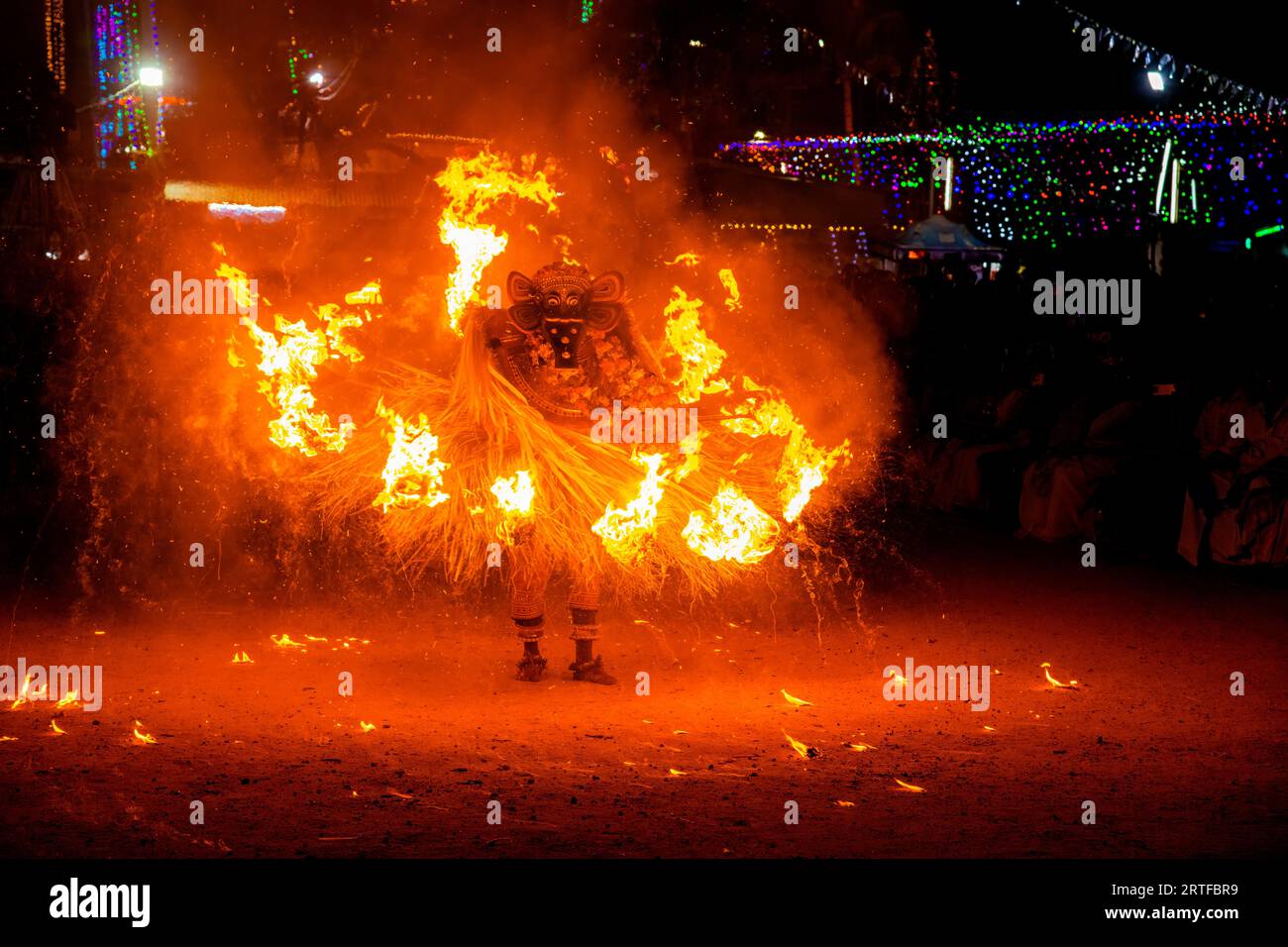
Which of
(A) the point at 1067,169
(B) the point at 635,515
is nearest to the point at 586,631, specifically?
(B) the point at 635,515

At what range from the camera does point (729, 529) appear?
22.0 feet

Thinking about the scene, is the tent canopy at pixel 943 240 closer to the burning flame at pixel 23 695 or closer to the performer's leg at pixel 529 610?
the performer's leg at pixel 529 610

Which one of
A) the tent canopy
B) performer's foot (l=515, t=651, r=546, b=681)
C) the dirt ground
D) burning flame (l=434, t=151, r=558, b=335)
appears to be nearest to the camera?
the dirt ground

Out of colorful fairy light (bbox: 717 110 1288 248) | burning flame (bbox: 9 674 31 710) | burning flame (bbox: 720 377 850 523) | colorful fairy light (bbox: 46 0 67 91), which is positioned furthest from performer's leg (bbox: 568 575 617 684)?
colorful fairy light (bbox: 46 0 67 91)

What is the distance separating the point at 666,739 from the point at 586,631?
1.17 meters

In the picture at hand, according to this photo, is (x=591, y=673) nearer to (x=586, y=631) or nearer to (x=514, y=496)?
(x=586, y=631)

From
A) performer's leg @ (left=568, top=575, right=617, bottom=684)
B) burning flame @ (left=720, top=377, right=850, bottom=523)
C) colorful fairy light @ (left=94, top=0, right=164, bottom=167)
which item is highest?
colorful fairy light @ (left=94, top=0, right=164, bottom=167)

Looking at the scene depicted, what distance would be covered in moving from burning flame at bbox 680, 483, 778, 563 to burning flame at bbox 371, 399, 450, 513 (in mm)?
1235

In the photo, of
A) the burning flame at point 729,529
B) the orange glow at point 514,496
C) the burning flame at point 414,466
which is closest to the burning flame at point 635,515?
the burning flame at point 729,529

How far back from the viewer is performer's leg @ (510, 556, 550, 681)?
21.8ft

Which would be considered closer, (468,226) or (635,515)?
(635,515)

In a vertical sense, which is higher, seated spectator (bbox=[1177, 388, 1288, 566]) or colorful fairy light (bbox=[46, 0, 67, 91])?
colorful fairy light (bbox=[46, 0, 67, 91])

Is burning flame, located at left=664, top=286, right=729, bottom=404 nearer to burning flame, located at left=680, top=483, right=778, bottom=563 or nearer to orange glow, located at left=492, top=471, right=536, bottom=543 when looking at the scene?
burning flame, located at left=680, top=483, right=778, bottom=563
